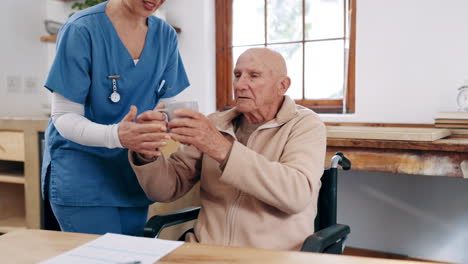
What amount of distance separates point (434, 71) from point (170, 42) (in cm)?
146

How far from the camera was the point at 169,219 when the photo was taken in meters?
1.31

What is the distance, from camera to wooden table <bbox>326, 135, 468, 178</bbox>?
5.68 feet

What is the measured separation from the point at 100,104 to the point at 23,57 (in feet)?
6.74

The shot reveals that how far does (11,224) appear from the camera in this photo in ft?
8.36

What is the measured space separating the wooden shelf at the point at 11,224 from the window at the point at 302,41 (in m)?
1.38

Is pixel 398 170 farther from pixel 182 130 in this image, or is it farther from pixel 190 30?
pixel 190 30

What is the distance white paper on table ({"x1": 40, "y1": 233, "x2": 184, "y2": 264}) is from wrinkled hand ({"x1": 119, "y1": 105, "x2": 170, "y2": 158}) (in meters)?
0.28

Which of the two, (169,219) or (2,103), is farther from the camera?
(2,103)

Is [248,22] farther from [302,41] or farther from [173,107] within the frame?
[173,107]

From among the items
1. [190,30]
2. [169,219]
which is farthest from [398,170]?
[190,30]

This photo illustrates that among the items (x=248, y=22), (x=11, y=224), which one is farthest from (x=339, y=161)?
(x=11, y=224)

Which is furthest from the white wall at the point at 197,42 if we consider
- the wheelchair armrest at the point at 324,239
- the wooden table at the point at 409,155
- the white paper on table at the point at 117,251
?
the white paper on table at the point at 117,251

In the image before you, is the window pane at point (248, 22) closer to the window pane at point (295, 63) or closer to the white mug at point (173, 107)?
the window pane at point (295, 63)

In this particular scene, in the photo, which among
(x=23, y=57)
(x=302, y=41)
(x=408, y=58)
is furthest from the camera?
(x=23, y=57)
